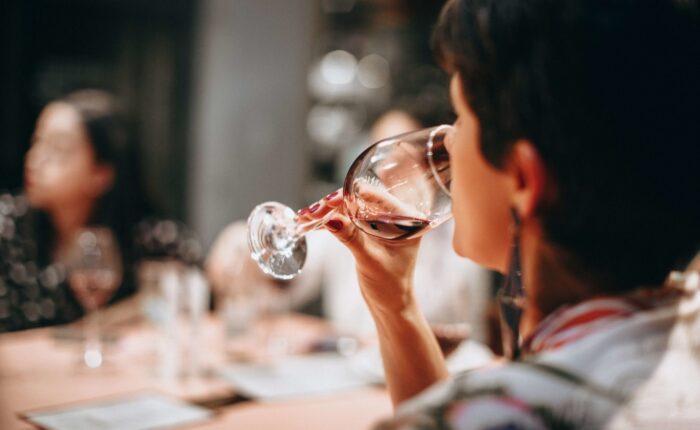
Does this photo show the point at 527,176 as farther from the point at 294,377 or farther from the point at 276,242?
the point at 294,377

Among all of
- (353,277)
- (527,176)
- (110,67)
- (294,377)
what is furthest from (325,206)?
(110,67)

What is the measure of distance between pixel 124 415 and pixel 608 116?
3.35 feet

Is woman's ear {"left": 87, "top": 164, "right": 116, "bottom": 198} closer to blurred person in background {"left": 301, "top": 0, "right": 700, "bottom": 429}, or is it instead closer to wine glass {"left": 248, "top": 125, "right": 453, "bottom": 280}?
wine glass {"left": 248, "top": 125, "right": 453, "bottom": 280}

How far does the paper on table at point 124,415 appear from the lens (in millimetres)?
1184

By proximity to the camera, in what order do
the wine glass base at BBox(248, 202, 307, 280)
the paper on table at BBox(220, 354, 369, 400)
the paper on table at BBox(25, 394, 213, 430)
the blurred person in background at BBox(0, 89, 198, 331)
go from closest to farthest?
the wine glass base at BBox(248, 202, 307, 280) < the paper on table at BBox(25, 394, 213, 430) < the paper on table at BBox(220, 354, 369, 400) < the blurred person in background at BBox(0, 89, 198, 331)

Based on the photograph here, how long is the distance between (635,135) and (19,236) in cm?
248

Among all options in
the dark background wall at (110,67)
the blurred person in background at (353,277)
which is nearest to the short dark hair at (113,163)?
the blurred person in background at (353,277)

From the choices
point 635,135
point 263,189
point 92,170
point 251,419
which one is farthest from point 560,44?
point 263,189

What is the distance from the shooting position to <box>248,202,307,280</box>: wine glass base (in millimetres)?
1035

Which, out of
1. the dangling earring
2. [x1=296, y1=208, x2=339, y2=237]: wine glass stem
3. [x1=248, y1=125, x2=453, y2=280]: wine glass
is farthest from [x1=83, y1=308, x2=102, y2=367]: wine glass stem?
the dangling earring

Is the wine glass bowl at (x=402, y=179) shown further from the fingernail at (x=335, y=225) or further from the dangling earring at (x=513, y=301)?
the dangling earring at (x=513, y=301)

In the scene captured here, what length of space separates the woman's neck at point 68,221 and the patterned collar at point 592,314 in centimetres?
242

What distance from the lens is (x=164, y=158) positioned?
5012 mm

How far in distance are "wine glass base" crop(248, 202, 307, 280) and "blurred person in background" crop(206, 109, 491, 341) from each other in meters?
0.83
